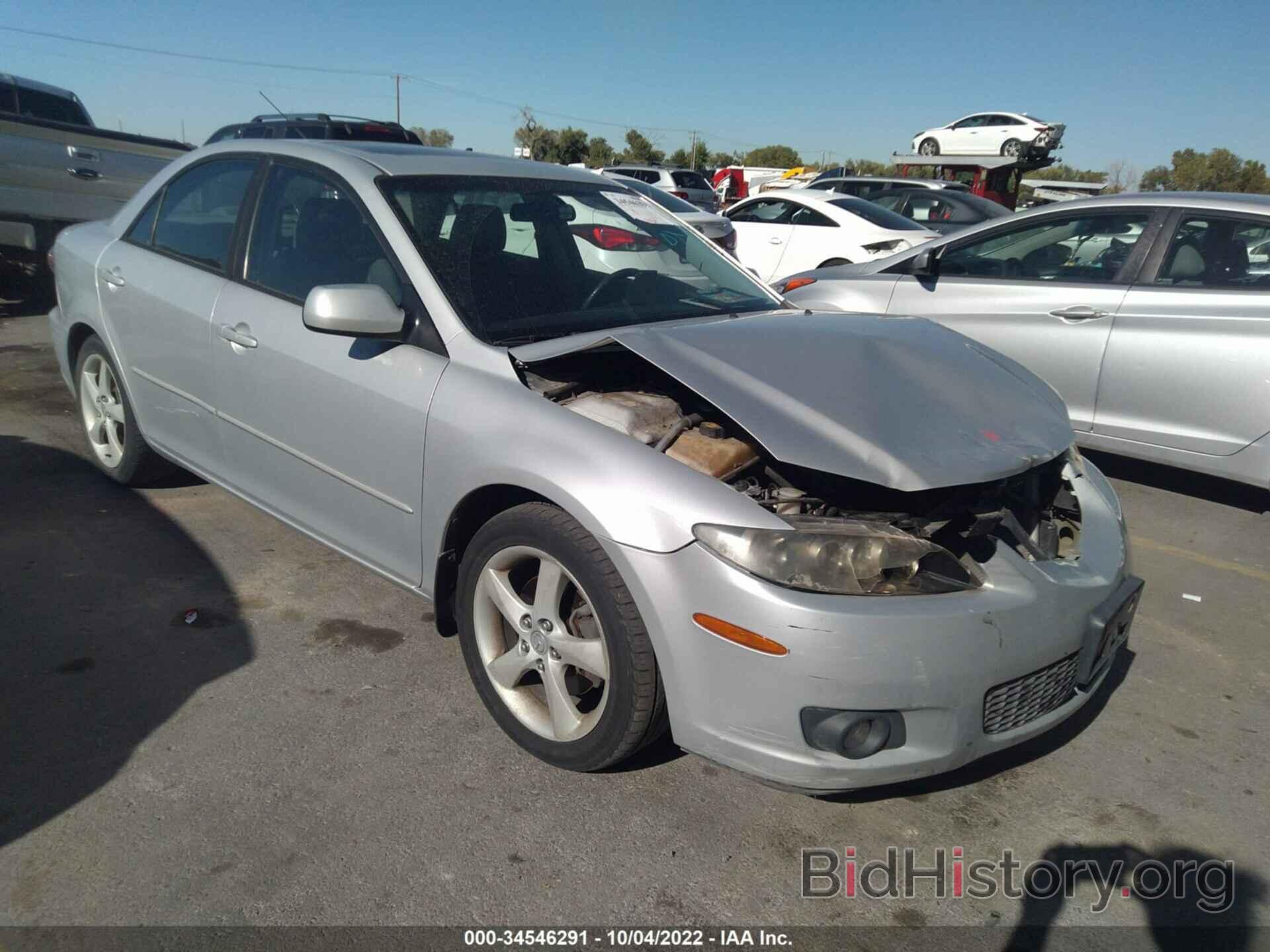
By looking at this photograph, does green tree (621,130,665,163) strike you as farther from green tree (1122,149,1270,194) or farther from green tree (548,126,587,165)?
green tree (1122,149,1270,194)

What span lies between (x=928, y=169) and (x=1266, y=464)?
23835 millimetres

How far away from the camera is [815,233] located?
34.3 feet

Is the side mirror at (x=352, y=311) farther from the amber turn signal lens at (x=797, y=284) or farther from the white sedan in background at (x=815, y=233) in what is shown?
the white sedan in background at (x=815, y=233)

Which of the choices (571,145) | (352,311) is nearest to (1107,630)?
(352,311)

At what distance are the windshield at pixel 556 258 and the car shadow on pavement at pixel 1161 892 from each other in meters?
2.04

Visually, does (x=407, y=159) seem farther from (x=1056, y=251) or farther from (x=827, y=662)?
(x=1056, y=251)

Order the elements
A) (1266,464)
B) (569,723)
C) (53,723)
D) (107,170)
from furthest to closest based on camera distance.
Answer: (107,170) < (1266,464) < (53,723) < (569,723)

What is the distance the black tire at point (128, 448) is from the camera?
4309mm

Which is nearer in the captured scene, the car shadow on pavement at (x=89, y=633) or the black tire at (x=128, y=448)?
the car shadow on pavement at (x=89, y=633)

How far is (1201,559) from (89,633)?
4.84 meters

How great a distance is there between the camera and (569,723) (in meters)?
2.60

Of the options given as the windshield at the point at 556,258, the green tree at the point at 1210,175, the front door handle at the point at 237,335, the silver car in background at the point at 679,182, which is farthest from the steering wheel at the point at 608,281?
the green tree at the point at 1210,175

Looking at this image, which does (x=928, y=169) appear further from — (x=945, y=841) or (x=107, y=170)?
(x=945, y=841)

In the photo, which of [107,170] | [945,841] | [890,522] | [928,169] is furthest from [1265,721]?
[928,169]
